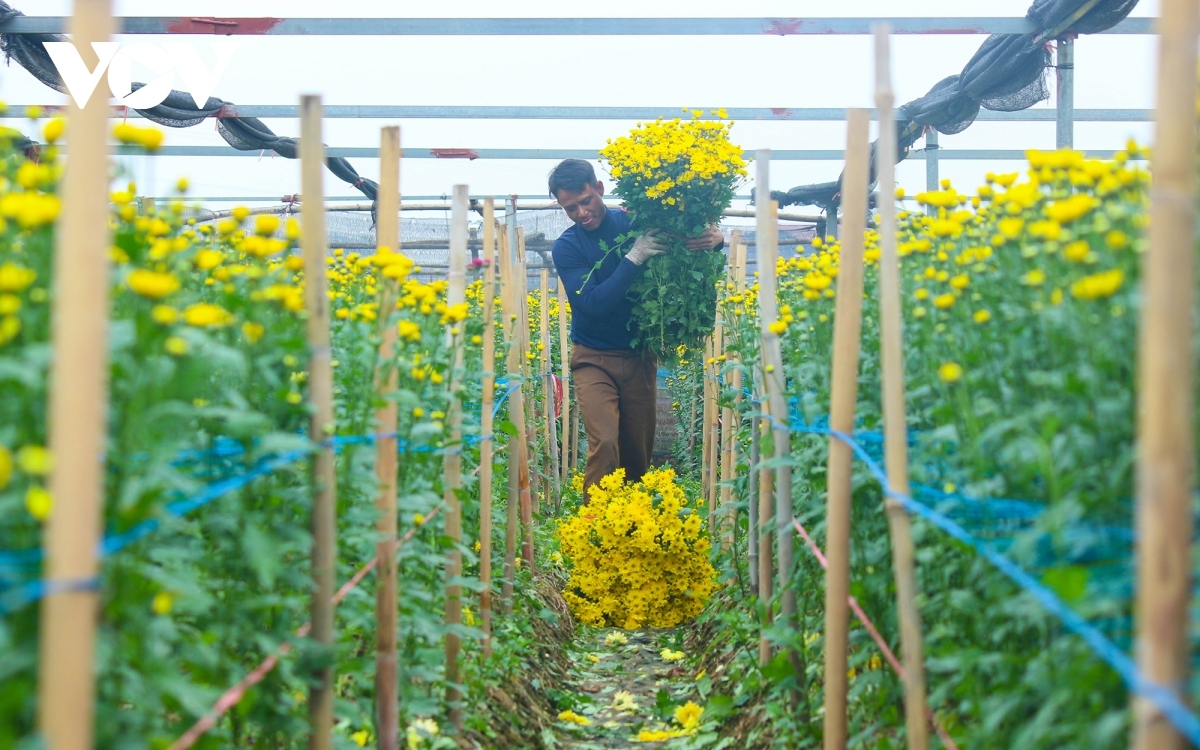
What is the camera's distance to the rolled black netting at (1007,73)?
511cm

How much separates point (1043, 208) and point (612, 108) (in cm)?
659

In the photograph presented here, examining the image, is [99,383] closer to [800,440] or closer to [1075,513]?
[1075,513]

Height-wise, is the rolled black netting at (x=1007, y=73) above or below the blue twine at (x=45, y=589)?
above

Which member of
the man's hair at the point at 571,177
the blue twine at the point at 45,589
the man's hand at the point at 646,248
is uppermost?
the man's hair at the point at 571,177

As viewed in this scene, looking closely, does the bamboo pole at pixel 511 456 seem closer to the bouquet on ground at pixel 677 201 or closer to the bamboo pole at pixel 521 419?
the bamboo pole at pixel 521 419

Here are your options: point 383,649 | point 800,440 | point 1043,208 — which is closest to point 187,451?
point 383,649

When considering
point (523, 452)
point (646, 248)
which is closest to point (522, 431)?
point (523, 452)

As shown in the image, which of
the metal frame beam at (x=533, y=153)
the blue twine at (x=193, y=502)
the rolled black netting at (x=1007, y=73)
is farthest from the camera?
the metal frame beam at (x=533, y=153)

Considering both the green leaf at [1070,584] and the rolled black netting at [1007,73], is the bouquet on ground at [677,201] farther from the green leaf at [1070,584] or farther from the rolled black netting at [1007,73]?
the green leaf at [1070,584]

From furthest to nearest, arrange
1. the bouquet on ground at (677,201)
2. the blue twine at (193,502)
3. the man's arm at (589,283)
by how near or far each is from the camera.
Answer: the man's arm at (589,283) < the bouquet on ground at (677,201) < the blue twine at (193,502)

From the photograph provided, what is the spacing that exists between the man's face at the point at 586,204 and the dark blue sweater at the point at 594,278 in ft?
0.34

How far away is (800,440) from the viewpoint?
3.76 meters

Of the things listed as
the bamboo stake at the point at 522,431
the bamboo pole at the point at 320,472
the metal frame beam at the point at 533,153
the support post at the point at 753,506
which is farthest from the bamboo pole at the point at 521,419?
the metal frame beam at the point at 533,153

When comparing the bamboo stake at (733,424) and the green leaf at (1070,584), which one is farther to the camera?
the bamboo stake at (733,424)
